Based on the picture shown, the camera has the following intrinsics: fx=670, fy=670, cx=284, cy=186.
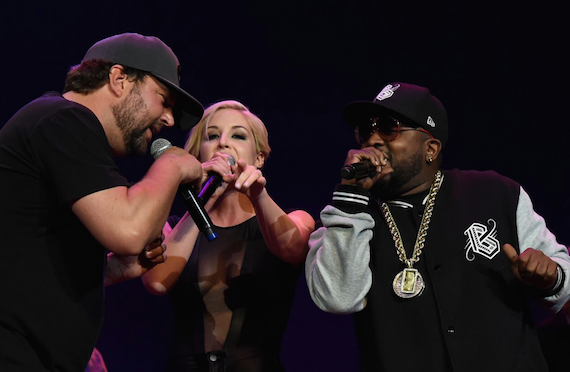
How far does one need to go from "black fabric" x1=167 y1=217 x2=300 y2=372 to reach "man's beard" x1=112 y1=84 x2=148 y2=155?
28.1 inches

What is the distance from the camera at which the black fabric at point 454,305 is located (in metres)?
2.23

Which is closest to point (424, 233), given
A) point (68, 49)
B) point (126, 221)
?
point (126, 221)

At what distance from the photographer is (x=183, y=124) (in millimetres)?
2334

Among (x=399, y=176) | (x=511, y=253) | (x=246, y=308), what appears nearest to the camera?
(x=511, y=253)

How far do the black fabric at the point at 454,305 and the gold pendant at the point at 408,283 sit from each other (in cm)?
2

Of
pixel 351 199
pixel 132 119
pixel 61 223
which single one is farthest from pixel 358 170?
A: pixel 61 223

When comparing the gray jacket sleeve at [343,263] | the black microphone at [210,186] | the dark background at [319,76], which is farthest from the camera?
the dark background at [319,76]

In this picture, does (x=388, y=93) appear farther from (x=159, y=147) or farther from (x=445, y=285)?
(x=159, y=147)

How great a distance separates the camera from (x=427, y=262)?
237 cm

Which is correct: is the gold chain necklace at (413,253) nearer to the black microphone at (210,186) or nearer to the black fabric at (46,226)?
the black microphone at (210,186)

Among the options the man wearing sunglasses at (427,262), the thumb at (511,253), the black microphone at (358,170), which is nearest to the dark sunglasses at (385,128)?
the man wearing sunglasses at (427,262)

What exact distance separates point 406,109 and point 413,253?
1.84 feet

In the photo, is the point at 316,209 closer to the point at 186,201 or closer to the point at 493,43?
the point at 493,43

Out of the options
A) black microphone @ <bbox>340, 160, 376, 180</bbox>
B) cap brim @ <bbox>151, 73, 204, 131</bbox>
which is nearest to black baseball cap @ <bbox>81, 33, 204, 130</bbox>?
cap brim @ <bbox>151, 73, 204, 131</bbox>
